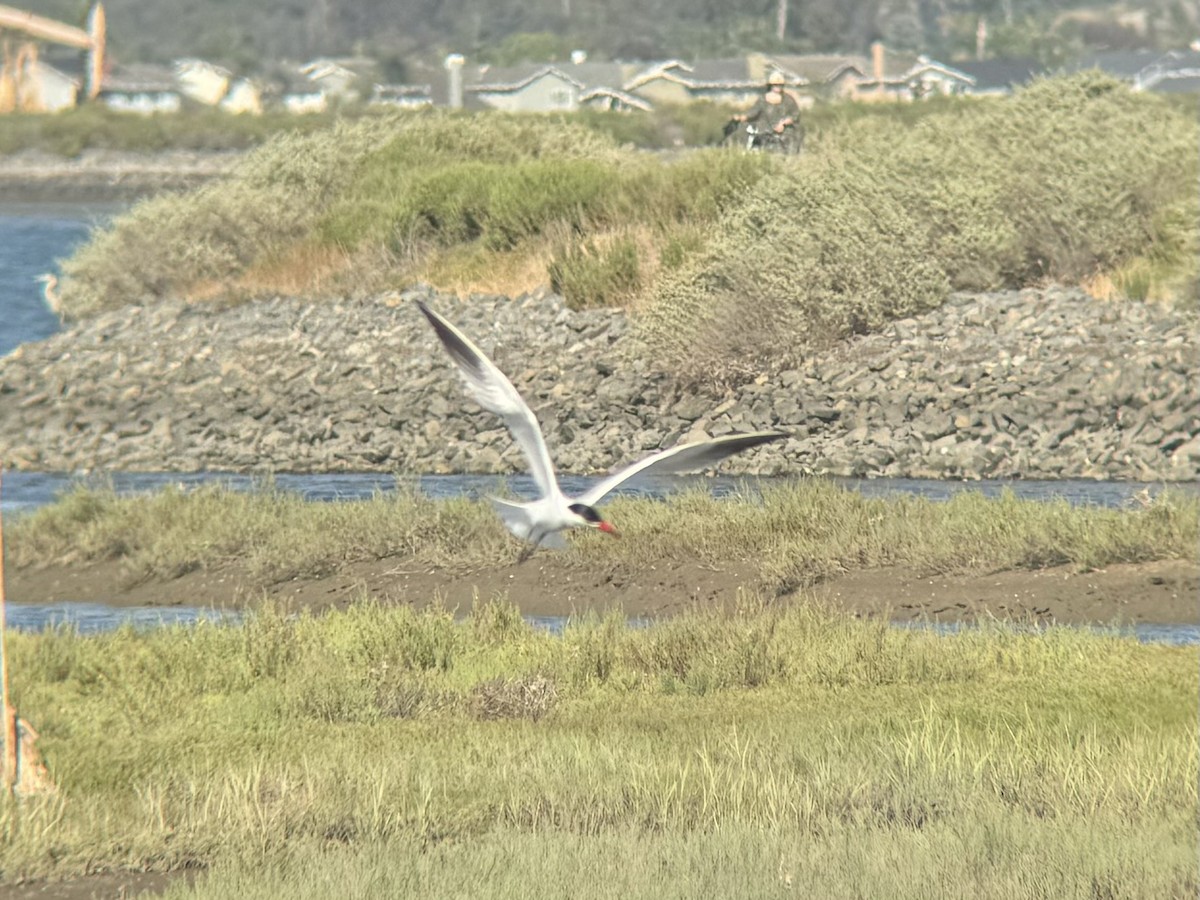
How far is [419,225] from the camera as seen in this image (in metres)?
30.7

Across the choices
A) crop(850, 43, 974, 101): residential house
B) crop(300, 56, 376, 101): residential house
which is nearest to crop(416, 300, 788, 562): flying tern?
crop(300, 56, 376, 101): residential house

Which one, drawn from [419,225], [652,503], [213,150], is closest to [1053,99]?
[419,225]

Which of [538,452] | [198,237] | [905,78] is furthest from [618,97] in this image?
[538,452]

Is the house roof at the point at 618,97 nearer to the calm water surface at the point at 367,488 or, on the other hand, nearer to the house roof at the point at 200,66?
the house roof at the point at 200,66

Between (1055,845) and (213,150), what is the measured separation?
72838 mm

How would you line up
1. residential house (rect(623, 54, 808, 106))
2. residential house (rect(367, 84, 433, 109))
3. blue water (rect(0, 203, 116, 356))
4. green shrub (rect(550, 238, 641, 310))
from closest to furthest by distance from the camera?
green shrub (rect(550, 238, 641, 310)), blue water (rect(0, 203, 116, 356)), residential house (rect(367, 84, 433, 109)), residential house (rect(623, 54, 808, 106))

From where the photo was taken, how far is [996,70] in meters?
93.6

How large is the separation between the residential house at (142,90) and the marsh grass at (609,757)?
3657 cm

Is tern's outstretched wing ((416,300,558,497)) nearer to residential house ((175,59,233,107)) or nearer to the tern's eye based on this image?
the tern's eye

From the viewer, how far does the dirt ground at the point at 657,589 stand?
47.0 feet

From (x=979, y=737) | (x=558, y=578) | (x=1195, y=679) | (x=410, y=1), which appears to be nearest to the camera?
(x=979, y=737)

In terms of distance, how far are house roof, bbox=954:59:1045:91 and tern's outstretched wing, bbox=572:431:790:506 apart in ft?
273

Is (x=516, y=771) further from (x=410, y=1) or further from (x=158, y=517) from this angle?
(x=410, y=1)

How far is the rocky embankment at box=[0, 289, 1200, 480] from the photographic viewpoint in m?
20.7
